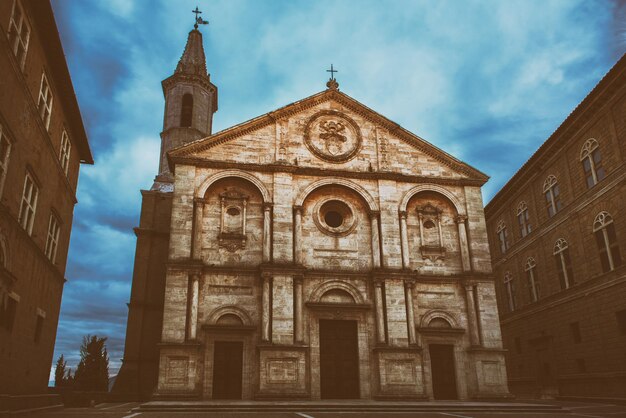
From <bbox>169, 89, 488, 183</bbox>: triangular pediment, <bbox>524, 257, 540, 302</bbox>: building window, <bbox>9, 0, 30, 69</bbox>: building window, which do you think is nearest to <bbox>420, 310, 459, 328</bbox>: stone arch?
<bbox>169, 89, 488, 183</bbox>: triangular pediment

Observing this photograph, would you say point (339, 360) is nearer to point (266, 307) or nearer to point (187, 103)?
point (266, 307)

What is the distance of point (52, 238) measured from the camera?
1903cm

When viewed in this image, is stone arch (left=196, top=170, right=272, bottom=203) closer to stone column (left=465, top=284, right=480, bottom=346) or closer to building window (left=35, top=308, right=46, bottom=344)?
building window (left=35, top=308, right=46, bottom=344)

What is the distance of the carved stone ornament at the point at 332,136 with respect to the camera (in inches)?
977

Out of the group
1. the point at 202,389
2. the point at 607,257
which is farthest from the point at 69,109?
the point at 607,257

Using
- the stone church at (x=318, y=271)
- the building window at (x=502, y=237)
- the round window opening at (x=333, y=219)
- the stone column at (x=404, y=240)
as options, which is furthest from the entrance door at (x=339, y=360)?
the building window at (x=502, y=237)

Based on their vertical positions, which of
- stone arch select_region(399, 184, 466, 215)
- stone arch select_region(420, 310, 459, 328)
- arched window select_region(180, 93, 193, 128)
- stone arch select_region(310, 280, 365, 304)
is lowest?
stone arch select_region(420, 310, 459, 328)

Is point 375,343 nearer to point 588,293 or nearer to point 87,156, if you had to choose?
point 588,293

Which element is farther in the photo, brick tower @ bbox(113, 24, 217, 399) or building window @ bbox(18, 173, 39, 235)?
brick tower @ bbox(113, 24, 217, 399)

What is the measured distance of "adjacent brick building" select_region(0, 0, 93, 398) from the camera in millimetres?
13117

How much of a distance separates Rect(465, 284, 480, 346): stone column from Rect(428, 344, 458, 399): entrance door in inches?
40.7

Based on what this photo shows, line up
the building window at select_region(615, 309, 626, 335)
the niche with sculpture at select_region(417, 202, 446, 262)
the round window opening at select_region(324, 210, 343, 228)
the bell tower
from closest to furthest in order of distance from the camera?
the building window at select_region(615, 309, 626, 335) < the niche with sculpture at select_region(417, 202, 446, 262) < the round window opening at select_region(324, 210, 343, 228) < the bell tower

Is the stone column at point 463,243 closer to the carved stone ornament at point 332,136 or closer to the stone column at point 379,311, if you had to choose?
the stone column at point 379,311

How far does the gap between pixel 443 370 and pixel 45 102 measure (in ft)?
61.1
